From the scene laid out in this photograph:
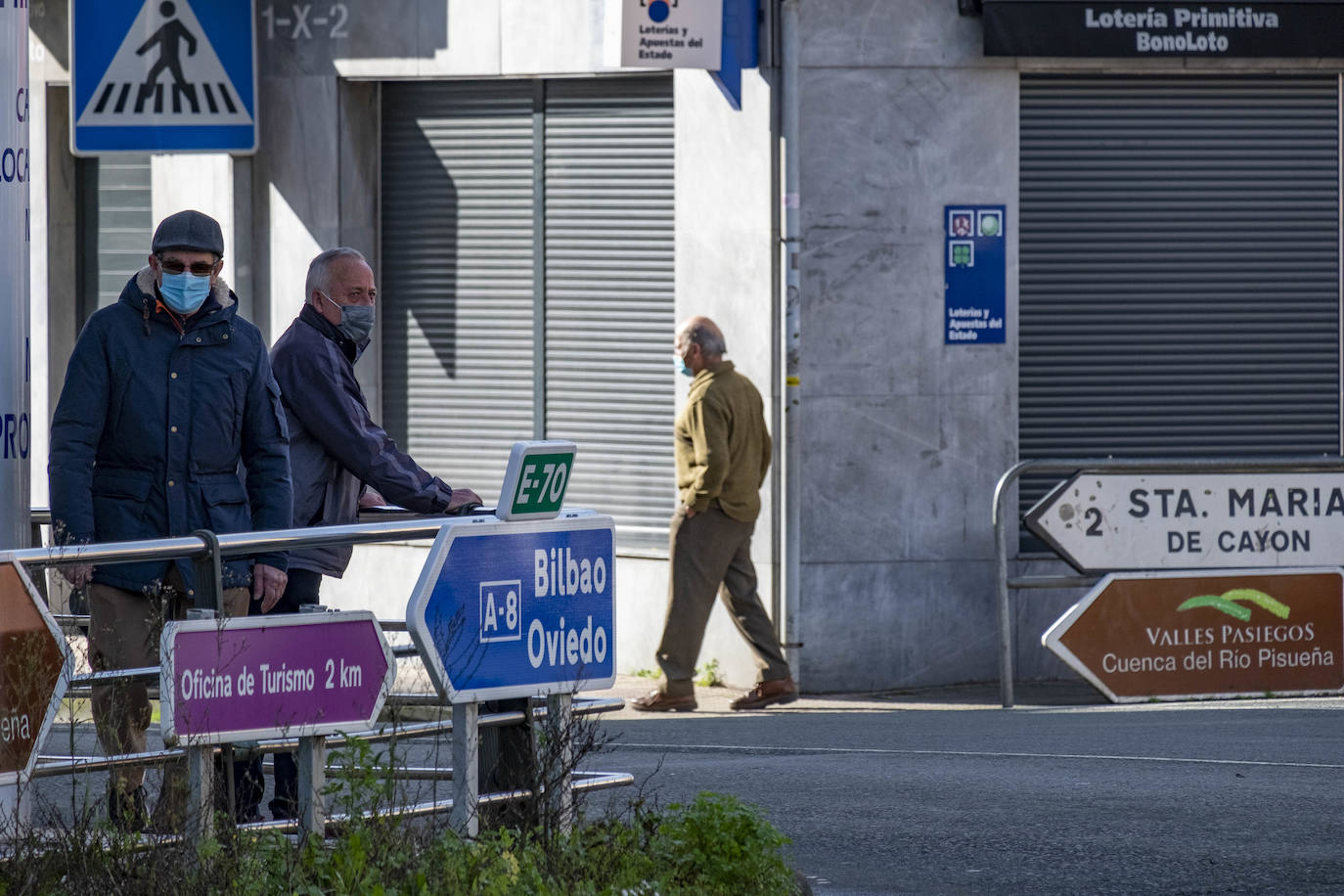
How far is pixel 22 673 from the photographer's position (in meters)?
4.46

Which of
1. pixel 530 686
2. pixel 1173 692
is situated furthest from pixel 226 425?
pixel 1173 692

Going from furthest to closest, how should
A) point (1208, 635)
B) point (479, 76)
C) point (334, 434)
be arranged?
point (479, 76)
point (1208, 635)
point (334, 434)

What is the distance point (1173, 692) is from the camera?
10336mm

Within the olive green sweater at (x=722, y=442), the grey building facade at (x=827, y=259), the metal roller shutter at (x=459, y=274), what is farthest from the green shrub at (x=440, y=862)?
the metal roller shutter at (x=459, y=274)

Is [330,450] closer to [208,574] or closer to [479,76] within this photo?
[208,574]

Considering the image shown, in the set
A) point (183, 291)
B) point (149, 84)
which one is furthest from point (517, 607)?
point (149, 84)

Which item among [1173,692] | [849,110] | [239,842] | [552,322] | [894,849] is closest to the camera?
[239,842]

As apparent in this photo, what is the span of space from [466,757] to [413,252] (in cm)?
815

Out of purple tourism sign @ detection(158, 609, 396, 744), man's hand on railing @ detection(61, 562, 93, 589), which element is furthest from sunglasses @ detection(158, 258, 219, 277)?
purple tourism sign @ detection(158, 609, 396, 744)

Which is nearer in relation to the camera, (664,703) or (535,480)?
(535,480)

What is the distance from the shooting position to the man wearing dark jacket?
619 centimetres

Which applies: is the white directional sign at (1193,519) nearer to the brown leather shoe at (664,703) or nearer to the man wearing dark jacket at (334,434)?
the brown leather shoe at (664,703)

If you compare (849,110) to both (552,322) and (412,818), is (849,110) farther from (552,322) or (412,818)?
(412,818)

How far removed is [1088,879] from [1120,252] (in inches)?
269
